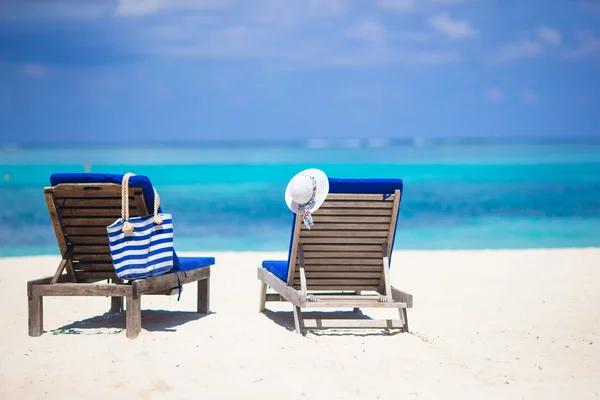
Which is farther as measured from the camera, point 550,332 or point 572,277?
point 572,277

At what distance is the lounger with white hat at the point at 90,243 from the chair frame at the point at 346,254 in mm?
857

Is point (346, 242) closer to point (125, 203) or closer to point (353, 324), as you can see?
point (353, 324)

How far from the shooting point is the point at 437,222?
20.2 metres

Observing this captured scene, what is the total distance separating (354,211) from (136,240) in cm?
146

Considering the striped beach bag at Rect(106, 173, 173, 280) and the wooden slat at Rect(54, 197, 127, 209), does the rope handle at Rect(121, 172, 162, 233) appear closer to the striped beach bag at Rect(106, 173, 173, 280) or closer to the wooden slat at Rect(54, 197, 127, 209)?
the striped beach bag at Rect(106, 173, 173, 280)

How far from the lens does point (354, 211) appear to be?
5828 mm

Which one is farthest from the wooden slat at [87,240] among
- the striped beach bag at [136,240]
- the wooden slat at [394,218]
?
the wooden slat at [394,218]

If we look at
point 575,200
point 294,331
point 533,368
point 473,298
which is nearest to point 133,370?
point 294,331

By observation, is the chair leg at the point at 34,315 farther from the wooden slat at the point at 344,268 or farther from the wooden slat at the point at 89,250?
the wooden slat at the point at 344,268

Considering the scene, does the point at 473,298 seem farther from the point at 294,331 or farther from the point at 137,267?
the point at 137,267

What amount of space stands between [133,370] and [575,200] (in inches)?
959

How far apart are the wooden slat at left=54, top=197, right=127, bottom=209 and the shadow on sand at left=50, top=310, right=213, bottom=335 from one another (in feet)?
2.85

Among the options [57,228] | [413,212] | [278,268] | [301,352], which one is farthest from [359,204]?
[413,212]

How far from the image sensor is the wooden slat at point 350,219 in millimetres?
5801
